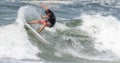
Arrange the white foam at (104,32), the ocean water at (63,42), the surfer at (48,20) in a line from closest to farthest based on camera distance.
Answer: the ocean water at (63,42)
the surfer at (48,20)
the white foam at (104,32)

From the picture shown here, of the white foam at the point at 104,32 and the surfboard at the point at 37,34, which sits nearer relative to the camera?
the surfboard at the point at 37,34

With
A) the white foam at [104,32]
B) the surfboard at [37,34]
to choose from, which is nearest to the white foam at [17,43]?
the surfboard at [37,34]

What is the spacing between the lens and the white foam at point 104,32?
2072 centimetres

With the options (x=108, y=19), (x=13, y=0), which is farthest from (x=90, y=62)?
(x=13, y=0)

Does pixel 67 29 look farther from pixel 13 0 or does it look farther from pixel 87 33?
pixel 13 0

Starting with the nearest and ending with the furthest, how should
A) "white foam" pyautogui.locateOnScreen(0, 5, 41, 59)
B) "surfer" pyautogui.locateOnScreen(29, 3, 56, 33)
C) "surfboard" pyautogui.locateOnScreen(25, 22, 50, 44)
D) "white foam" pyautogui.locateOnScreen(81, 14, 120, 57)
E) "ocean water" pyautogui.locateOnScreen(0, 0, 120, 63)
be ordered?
"white foam" pyautogui.locateOnScreen(0, 5, 41, 59) < "ocean water" pyautogui.locateOnScreen(0, 0, 120, 63) < "surfer" pyautogui.locateOnScreen(29, 3, 56, 33) < "surfboard" pyautogui.locateOnScreen(25, 22, 50, 44) < "white foam" pyautogui.locateOnScreen(81, 14, 120, 57)

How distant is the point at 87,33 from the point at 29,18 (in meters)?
3.57

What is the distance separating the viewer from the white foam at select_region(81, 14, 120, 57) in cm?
2072

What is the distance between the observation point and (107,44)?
68.8 feet

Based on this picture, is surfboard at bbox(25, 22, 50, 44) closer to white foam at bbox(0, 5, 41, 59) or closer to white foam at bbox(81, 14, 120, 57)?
white foam at bbox(0, 5, 41, 59)

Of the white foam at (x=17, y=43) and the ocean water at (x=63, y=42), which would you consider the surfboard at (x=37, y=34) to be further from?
the white foam at (x=17, y=43)

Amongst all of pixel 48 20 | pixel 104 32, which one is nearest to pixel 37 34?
pixel 48 20

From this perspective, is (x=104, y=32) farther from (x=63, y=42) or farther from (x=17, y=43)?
(x=17, y=43)

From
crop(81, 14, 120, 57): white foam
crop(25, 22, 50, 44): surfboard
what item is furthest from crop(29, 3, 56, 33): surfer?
crop(81, 14, 120, 57): white foam
